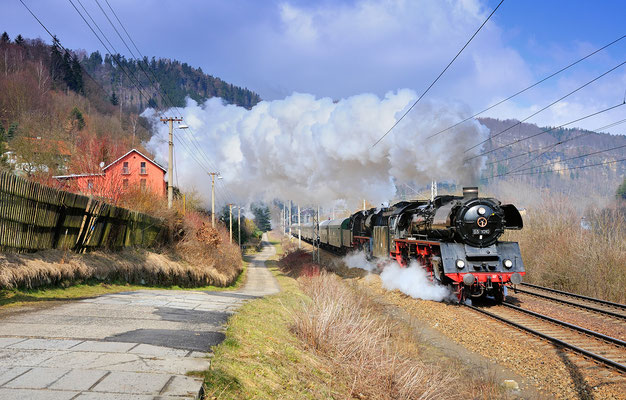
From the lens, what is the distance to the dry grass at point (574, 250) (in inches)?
633

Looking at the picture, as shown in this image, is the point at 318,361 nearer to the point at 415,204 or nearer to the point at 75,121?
the point at 415,204

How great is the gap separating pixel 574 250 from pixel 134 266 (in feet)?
54.1

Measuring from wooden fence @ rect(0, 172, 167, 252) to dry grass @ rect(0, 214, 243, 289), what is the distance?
0.31m

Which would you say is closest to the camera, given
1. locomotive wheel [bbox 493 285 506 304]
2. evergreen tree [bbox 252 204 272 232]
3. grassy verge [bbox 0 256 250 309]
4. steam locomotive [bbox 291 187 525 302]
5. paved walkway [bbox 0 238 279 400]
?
paved walkway [bbox 0 238 279 400]

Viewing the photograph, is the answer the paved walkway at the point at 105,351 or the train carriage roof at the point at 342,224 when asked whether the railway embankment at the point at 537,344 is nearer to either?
the paved walkway at the point at 105,351

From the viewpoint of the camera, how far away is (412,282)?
16203 mm

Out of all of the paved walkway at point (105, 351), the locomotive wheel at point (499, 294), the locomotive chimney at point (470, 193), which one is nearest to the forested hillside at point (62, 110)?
the paved walkway at point (105, 351)

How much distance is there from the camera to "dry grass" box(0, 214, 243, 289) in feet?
29.9

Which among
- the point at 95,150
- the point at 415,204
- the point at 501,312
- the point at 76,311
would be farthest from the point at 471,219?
the point at 95,150

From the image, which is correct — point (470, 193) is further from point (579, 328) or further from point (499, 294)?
point (579, 328)

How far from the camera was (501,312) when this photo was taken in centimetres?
1262

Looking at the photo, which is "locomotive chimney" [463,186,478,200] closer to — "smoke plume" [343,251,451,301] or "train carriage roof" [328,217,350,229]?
"smoke plume" [343,251,451,301]

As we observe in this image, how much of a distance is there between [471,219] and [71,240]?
1109cm

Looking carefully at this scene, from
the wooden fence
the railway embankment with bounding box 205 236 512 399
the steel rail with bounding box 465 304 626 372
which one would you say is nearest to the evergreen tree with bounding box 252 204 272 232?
the wooden fence
